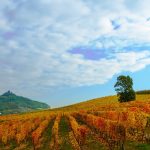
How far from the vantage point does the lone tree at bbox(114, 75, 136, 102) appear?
373 ft

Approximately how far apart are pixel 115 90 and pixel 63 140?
75917 millimetres

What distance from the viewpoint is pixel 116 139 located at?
1275 inches

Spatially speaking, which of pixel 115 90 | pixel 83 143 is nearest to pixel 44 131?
pixel 83 143

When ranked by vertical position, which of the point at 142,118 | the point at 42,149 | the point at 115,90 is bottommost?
the point at 42,149

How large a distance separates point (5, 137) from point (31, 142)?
7186 millimetres

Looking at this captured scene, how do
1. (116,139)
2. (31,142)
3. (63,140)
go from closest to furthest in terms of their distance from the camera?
(116,139) < (63,140) < (31,142)

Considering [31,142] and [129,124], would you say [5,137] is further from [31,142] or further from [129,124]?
[129,124]

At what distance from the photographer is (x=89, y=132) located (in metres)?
40.9

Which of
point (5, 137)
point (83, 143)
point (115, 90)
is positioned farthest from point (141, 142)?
point (115, 90)

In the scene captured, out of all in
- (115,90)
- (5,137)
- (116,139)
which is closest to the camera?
(116,139)

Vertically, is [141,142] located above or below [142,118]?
below

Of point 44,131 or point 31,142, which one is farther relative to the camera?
point 44,131

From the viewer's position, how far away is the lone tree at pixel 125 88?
114 metres

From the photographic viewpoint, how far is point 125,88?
115188 millimetres
